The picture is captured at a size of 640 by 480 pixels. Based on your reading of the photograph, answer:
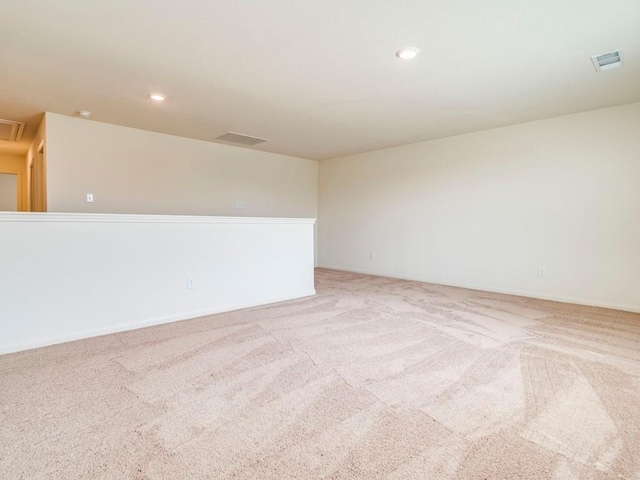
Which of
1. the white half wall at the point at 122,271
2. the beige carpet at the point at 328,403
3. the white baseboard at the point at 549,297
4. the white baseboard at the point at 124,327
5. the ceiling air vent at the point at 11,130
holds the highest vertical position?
the ceiling air vent at the point at 11,130

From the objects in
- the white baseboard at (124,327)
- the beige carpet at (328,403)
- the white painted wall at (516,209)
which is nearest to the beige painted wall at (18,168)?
the white baseboard at (124,327)

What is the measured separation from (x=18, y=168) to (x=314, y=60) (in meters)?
7.48

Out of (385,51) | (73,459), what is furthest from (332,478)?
(385,51)

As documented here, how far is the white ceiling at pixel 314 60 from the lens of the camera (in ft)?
6.86

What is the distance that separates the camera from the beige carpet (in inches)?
54.6

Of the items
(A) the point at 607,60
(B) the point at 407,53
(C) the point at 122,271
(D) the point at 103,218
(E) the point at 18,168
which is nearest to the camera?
(B) the point at 407,53

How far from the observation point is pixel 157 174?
16.5 ft

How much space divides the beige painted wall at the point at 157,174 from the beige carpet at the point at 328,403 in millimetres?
2480

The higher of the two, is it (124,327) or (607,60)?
(607,60)

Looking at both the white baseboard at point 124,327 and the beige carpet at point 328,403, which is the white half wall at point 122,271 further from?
the beige carpet at point 328,403

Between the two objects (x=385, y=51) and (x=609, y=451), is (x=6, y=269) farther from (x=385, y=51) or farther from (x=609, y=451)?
(x=609, y=451)

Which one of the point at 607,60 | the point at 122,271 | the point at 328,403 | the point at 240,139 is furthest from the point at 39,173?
the point at 607,60

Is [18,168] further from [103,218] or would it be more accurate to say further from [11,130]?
[103,218]

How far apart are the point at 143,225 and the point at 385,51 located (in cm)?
258
